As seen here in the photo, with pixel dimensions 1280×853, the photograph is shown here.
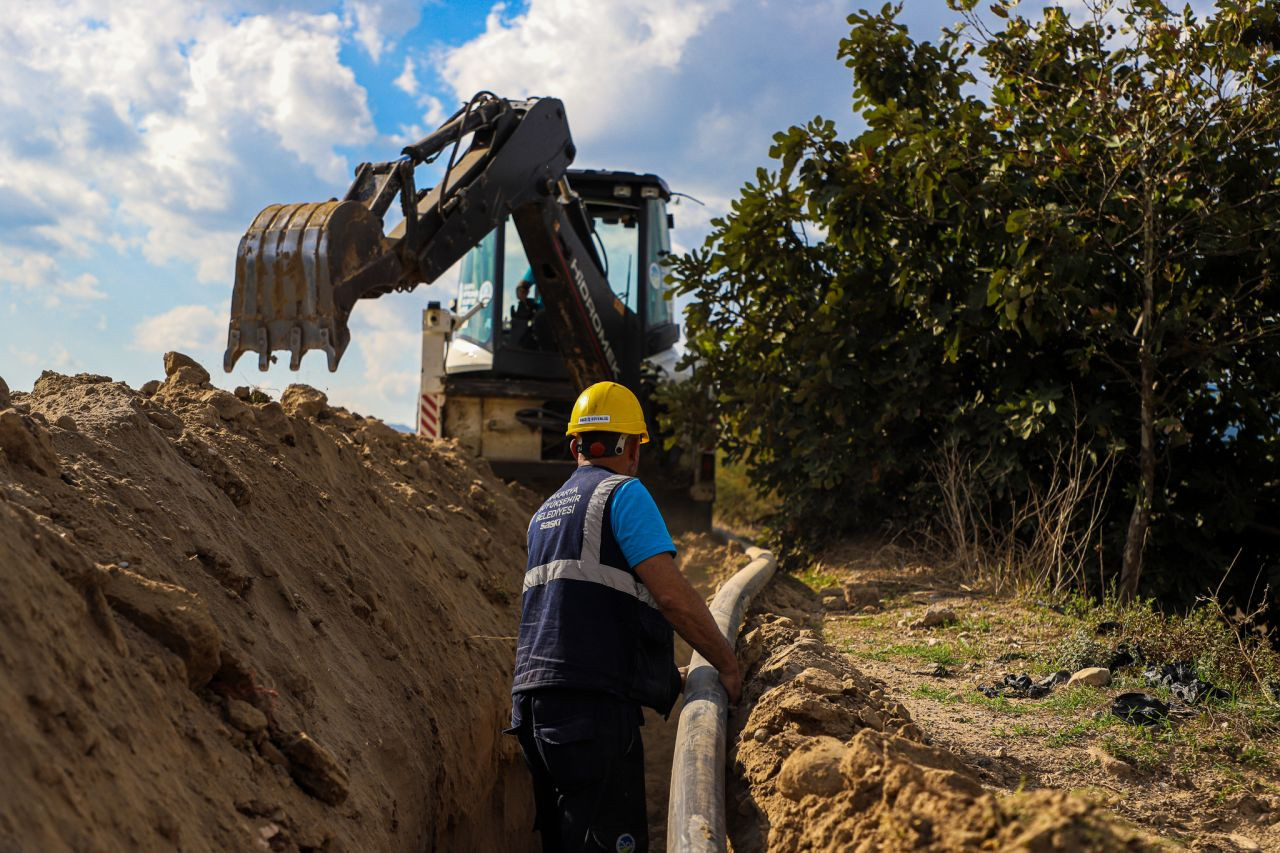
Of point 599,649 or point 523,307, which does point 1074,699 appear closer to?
point 599,649

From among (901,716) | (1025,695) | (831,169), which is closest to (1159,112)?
(831,169)

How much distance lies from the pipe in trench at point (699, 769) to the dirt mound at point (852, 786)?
14cm

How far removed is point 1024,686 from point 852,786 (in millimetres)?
2997

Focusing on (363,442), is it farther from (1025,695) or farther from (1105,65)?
(1105,65)

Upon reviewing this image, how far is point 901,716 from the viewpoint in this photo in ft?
15.0

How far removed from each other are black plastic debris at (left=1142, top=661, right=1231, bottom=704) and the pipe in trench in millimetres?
2364

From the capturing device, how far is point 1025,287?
26.5ft

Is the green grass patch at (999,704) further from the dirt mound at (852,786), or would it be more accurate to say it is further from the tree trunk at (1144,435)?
the tree trunk at (1144,435)

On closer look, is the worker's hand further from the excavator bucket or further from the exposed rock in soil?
the excavator bucket

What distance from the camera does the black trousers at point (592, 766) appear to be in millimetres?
4145

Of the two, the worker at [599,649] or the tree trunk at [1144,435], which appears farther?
the tree trunk at [1144,435]

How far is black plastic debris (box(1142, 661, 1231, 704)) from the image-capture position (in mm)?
5387

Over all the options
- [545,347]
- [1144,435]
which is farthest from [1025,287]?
[545,347]

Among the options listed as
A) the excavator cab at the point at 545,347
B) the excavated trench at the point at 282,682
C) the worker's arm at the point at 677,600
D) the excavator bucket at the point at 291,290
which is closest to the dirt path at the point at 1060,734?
the excavated trench at the point at 282,682
